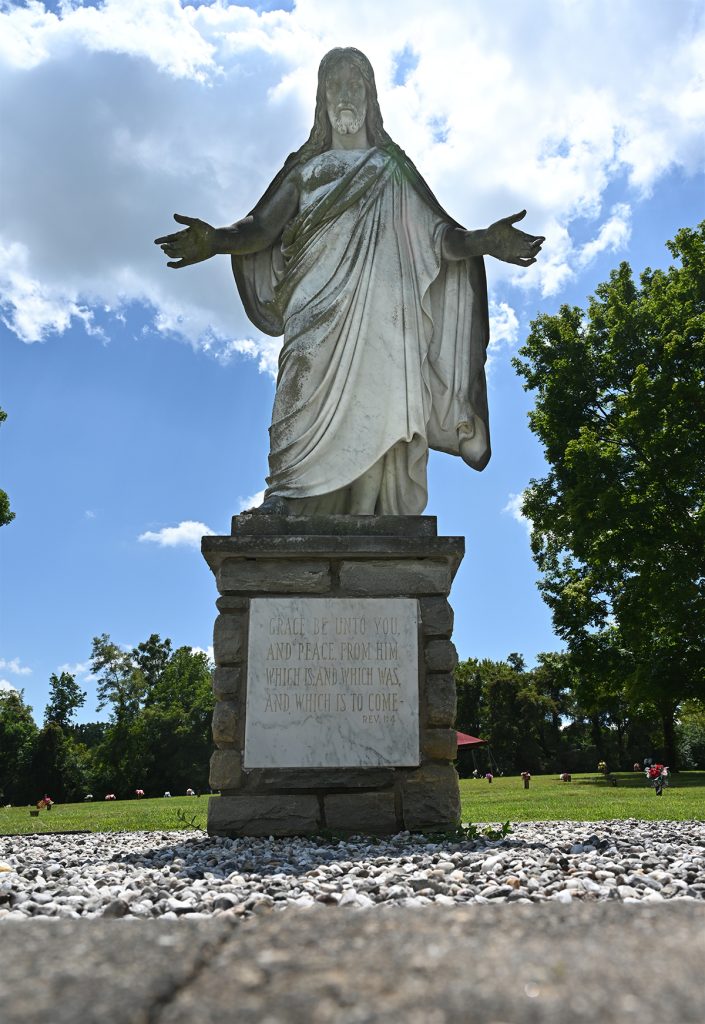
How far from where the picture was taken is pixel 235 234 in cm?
664

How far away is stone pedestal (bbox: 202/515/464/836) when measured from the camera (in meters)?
4.89

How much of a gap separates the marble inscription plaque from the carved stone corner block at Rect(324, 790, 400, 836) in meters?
0.19

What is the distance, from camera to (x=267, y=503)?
580 cm

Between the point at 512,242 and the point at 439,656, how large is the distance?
11.0 feet

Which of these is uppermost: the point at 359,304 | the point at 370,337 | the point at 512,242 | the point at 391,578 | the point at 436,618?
the point at 512,242

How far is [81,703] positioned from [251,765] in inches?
2453

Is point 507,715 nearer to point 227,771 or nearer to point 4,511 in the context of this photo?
point 4,511

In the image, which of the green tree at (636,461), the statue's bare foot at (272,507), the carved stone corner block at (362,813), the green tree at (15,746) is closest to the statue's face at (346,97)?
the statue's bare foot at (272,507)

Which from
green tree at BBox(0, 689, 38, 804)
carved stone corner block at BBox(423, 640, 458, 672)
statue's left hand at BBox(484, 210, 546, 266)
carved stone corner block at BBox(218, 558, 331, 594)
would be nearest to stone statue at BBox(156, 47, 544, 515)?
statue's left hand at BBox(484, 210, 546, 266)

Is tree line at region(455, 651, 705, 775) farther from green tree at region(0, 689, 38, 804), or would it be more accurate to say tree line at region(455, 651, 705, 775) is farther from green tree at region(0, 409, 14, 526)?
green tree at region(0, 409, 14, 526)

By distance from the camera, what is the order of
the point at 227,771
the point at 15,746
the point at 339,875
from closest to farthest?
1. the point at 339,875
2. the point at 227,771
3. the point at 15,746

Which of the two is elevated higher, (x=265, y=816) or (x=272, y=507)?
(x=272, y=507)

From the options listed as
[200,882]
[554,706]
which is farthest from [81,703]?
[200,882]

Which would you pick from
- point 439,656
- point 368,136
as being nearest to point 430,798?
point 439,656
